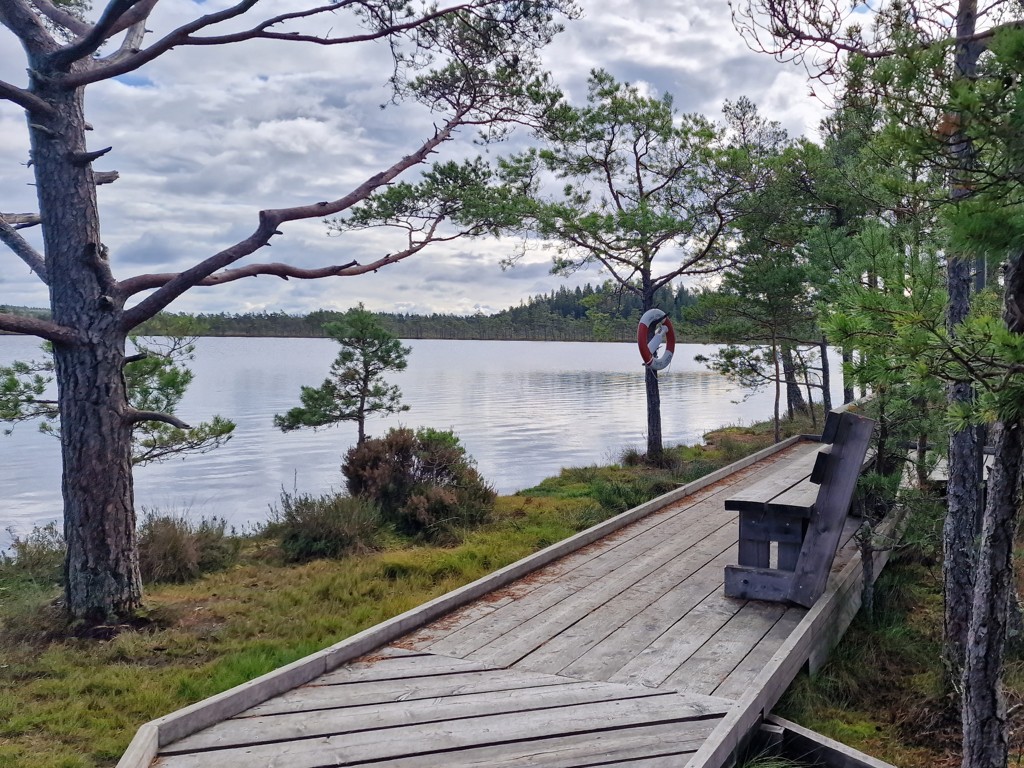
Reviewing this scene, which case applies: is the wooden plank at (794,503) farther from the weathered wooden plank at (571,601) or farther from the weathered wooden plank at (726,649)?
the weathered wooden plank at (571,601)

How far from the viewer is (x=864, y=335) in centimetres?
246

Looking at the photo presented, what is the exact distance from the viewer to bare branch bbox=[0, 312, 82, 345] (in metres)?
5.65

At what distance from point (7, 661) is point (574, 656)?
13.2 ft

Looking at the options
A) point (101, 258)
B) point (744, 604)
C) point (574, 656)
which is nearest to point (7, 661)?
point (101, 258)

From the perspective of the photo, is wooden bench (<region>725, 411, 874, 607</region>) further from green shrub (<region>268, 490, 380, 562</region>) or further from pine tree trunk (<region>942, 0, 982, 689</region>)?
green shrub (<region>268, 490, 380, 562</region>)

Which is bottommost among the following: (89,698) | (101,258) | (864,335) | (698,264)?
(89,698)

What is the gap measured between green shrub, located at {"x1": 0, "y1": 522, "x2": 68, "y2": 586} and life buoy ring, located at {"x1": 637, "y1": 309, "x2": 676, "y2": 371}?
906 cm

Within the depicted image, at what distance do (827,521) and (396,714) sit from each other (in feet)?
9.74

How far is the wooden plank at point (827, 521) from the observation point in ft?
15.6

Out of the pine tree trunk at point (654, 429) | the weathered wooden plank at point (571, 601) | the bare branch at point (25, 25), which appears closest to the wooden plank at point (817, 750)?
the weathered wooden plank at point (571, 601)

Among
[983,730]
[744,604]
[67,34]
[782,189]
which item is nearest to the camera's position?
[983,730]

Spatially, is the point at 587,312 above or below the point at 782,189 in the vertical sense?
below

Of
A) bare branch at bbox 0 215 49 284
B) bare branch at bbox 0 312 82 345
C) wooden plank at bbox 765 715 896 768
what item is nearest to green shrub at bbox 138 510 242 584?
bare branch at bbox 0 312 82 345

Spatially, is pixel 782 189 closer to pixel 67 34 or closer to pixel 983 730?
pixel 67 34
